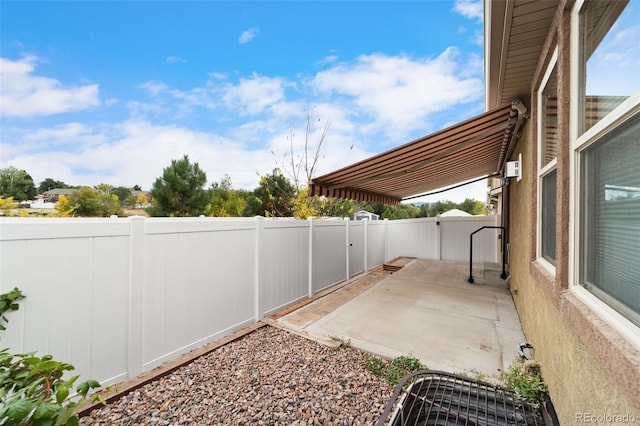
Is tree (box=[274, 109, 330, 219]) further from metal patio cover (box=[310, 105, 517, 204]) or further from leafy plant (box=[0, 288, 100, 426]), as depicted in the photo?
leafy plant (box=[0, 288, 100, 426])

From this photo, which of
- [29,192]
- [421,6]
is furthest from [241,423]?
[29,192]

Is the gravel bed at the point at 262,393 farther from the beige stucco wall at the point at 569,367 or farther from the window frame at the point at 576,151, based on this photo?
the window frame at the point at 576,151

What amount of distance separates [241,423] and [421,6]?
31.8ft

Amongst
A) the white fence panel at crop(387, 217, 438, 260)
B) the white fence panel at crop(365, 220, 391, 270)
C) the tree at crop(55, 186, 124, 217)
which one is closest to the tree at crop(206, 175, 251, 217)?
the tree at crop(55, 186, 124, 217)

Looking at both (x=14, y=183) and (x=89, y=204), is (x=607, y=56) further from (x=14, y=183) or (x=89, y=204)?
(x=14, y=183)

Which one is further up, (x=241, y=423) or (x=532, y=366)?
(x=532, y=366)

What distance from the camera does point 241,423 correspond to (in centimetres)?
237

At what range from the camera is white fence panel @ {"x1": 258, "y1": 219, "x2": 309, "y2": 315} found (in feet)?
16.0

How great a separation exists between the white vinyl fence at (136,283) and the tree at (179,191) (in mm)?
16103

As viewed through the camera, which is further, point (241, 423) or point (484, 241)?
point (484, 241)

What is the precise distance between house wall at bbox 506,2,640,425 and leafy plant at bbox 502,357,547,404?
9 cm

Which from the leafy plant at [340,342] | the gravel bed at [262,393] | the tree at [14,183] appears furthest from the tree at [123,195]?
the leafy plant at [340,342]

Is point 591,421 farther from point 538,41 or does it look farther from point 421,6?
point 421,6

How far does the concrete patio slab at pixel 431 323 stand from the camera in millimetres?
3385
